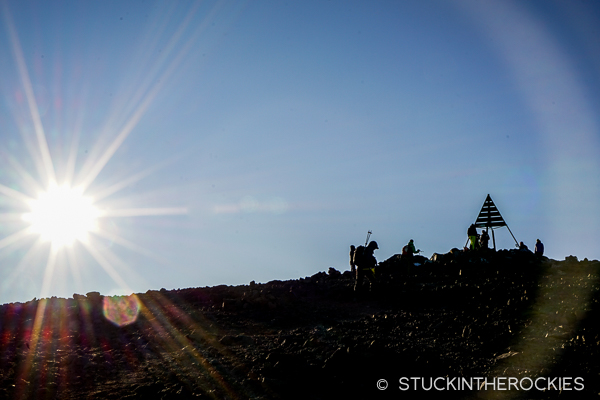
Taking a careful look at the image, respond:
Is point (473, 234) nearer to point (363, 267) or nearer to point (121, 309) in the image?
point (363, 267)

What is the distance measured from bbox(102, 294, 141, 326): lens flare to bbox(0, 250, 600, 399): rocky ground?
0.03 metres

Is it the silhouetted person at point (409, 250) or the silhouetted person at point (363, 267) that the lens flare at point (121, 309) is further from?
the silhouetted person at point (409, 250)

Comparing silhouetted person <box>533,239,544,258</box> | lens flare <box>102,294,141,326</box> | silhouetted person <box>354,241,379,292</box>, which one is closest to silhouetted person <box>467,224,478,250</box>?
silhouetted person <box>533,239,544,258</box>

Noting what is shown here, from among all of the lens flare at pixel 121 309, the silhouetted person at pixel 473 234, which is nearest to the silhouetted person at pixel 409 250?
the silhouetted person at pixel 473 234

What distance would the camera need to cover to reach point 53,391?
8648mm

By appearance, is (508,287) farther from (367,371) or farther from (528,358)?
(367,371)

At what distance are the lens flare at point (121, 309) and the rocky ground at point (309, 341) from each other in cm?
3

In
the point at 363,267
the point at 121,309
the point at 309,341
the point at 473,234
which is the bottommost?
the point at 309,341

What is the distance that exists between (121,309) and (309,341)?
588 centimetres

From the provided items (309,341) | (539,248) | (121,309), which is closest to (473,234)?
(539,248)

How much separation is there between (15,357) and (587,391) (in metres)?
10.1

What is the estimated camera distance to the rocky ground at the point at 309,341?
339 inches

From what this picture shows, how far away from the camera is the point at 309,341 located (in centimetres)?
1043

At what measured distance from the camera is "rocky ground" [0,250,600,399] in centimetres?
862
